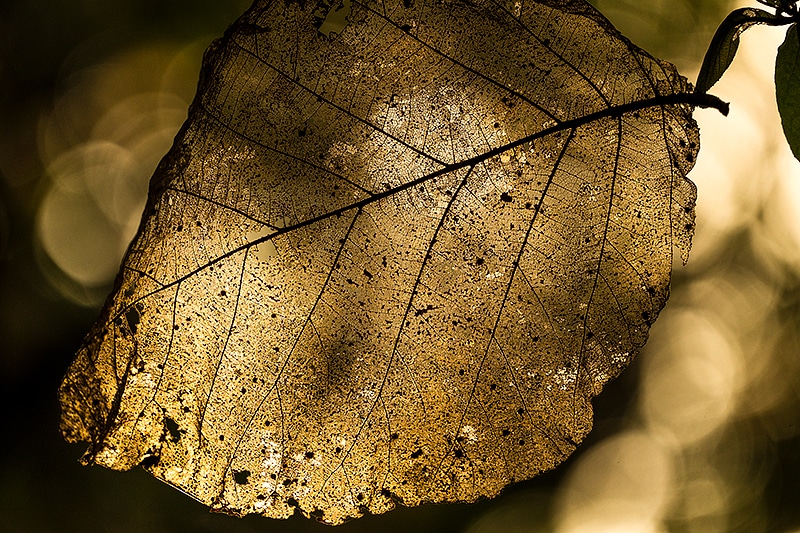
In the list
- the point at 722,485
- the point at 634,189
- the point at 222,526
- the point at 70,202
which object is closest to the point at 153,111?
the point at 70,202

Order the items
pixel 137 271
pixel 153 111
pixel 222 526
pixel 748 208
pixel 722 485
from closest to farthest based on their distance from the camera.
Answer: pixel 137 271 < pixel 153 111 < pixel 222 526 < pixel 748 208 < pixel 722 485

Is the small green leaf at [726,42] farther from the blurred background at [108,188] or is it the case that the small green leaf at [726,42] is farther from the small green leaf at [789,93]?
the blurred background at [108,188]

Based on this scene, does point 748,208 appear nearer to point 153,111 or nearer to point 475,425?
point 153,111

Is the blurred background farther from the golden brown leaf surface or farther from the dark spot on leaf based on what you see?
the dark spot on leaf

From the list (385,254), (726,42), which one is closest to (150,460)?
(385,254)

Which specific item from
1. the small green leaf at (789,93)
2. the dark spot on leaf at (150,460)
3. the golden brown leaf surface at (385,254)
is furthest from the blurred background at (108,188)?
the dark spot on leaf at (150,460)

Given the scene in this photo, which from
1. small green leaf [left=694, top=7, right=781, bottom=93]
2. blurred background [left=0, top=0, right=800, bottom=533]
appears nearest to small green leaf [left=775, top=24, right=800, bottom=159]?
small green leaf [left=694, top=7, right=781, bottom=93]
